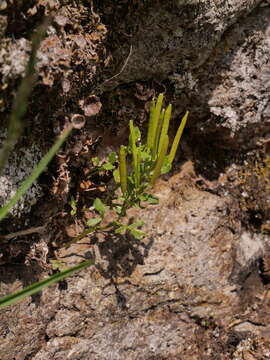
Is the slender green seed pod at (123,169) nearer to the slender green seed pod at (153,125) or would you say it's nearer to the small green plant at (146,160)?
the small green plant at (146,160)

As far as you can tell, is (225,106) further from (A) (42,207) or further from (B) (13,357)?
(B) (13,357)

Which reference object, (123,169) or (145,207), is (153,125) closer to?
(123,169)

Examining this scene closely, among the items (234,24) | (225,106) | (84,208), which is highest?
(234,24)

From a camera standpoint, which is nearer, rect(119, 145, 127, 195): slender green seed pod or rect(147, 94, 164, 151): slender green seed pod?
rect(119, 145, 127, 195): slender green seed pod

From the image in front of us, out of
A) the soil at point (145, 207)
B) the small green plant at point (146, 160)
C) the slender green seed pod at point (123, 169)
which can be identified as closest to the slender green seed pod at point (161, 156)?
the small green plant at point (146, 160)

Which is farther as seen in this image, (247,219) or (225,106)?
(247,219)

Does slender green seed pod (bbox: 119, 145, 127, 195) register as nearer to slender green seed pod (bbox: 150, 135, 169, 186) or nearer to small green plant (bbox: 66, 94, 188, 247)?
small green plant (bbox: 66, 94, 188, 247)

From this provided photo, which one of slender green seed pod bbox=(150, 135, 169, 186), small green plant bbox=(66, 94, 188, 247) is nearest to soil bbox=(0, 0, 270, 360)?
small green plant bbox=(66, 94, 188, 247)

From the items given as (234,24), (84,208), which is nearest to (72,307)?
(84,208)
